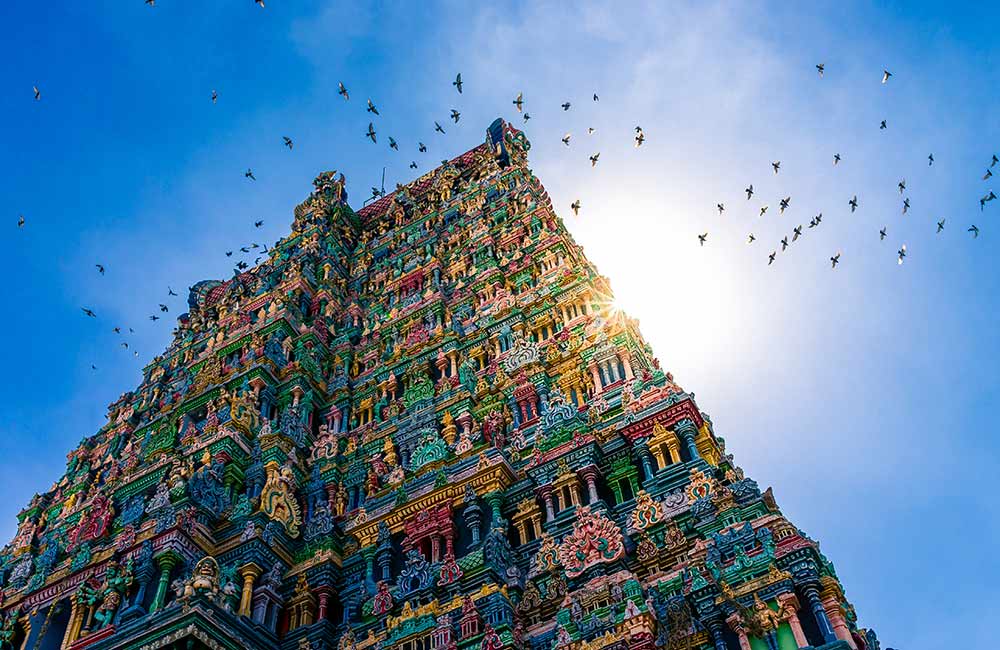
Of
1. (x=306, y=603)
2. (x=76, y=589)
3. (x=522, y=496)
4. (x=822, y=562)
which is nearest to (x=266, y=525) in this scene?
(x=306, y=603)

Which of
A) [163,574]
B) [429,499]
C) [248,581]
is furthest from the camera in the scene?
[429,499]

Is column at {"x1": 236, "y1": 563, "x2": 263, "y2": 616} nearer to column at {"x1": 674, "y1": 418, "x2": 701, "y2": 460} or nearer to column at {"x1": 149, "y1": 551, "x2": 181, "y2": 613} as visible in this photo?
column at {"x1": 149, "y1": 551, "x2": 181, "y2": 613}

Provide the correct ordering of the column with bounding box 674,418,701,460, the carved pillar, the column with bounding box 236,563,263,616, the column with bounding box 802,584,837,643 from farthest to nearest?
the column with bounding box 236,563,263,616
the column with bounding box 674,418,701,460
the carved pillar
the column with bounding box 802,584,837,643

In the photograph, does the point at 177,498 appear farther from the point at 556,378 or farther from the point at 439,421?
the point at 556,378

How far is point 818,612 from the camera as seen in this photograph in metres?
12.9

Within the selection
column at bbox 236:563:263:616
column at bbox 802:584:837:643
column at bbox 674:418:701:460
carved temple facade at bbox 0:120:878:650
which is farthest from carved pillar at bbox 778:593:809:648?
column at bbox 236:563:263:616

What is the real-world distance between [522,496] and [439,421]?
13.7 ft

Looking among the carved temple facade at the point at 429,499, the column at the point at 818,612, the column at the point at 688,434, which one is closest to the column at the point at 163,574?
the carved temple facade at the point at 429,499

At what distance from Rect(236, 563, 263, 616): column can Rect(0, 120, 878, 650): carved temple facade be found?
15cm

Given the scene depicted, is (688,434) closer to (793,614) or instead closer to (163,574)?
(793,614)

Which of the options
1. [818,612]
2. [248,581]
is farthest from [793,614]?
[248,581]

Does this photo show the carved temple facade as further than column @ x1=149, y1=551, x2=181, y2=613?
No

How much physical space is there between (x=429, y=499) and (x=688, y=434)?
542 centimetres

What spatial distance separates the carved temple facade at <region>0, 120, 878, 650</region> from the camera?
1459 cm
